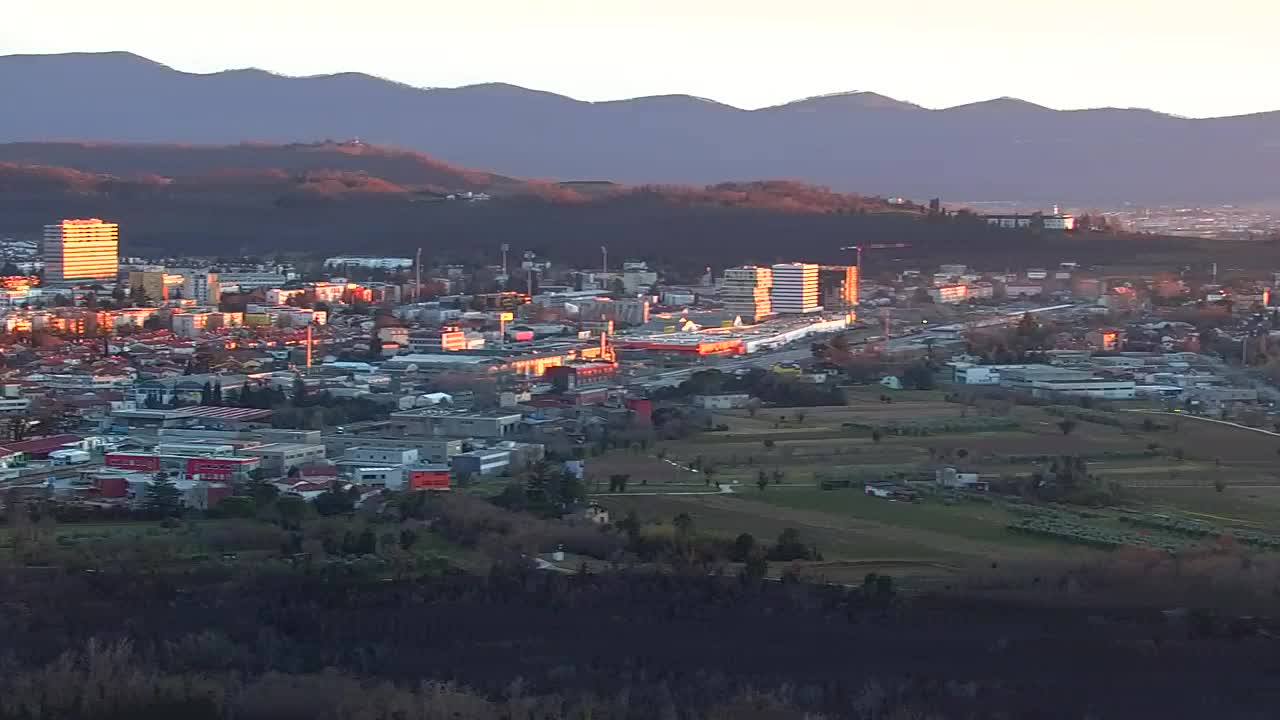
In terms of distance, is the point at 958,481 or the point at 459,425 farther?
the point at 459,425

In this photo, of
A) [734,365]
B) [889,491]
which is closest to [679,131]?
[734,365]

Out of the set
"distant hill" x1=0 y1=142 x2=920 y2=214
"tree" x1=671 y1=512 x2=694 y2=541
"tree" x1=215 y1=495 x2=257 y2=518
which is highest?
"distant hill" x1=0 y1=142 x2=920 y2=214

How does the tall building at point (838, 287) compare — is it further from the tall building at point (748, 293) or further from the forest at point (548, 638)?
the forest at point (548, 638)

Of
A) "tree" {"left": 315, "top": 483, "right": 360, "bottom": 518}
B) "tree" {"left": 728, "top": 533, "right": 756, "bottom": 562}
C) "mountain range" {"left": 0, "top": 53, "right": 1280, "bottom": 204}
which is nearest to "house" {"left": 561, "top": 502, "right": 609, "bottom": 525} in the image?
"tree" {"left": 728, "top": 533, "right": 756, "bottom": 562}

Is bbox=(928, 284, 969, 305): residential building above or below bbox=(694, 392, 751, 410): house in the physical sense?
above

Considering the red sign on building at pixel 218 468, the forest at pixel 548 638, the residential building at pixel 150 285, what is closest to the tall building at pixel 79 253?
the residential building at pixel 150 285

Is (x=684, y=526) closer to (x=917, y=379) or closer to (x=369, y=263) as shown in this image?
(x=917, y=379)

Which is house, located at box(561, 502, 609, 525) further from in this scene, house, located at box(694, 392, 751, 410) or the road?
the road
